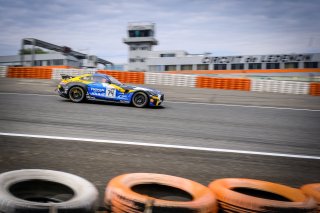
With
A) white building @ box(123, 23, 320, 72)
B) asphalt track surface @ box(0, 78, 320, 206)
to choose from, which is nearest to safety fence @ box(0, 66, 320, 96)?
asphalt track surface @ box(0, 78, 320, 206)

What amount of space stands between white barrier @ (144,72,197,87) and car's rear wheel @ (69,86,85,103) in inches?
505

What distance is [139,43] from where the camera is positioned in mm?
58906

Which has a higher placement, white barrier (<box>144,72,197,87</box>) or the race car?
white barrier (<box>144,72,197,87</box>)

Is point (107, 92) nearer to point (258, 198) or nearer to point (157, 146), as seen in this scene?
point (157, 146)

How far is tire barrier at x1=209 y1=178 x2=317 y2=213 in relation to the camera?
2307 millimetres

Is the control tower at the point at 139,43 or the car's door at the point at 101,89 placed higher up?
the control tower at the point at 139,43

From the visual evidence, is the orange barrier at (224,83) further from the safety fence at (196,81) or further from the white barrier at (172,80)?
the white barrier at (172,80)

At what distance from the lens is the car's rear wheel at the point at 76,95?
1000 centimetres

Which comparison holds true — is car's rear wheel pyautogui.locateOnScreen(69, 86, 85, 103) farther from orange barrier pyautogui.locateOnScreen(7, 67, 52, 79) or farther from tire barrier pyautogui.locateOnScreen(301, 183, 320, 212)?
orange barrier pyautogui.locateOnScreen(7, 67, 52, 79)

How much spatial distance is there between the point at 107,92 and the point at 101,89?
271mm

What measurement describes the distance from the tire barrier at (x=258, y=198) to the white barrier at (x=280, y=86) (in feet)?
61.9

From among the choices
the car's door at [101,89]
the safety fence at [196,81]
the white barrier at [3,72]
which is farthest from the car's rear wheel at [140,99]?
the white barrier at [3,72]

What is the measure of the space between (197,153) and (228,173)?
867mm

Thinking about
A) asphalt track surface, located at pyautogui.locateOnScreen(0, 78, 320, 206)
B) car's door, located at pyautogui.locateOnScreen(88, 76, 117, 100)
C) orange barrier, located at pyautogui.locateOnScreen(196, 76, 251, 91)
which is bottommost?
asphalt track surface, located at pyautogui.locateOnScreen(0, 78, 320, 206)
